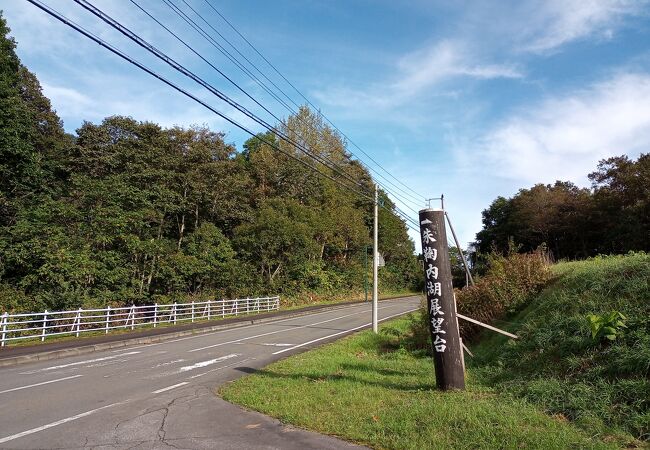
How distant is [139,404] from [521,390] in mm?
6065

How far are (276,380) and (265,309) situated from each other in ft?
83.5

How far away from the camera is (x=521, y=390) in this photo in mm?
6375

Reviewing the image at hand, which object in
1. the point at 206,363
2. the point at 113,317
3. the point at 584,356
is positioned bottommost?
the point at 206,363

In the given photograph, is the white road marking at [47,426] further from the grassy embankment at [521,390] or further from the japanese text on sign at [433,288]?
the japanese text on sign at [433,288]

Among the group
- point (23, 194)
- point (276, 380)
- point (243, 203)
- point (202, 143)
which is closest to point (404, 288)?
point (243, 203)

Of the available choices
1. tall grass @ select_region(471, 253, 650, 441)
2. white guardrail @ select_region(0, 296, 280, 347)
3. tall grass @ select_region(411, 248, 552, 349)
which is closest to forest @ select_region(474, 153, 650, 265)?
tall grass @ select_region(411, 248, 552, 349)

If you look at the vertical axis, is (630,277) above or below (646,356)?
above

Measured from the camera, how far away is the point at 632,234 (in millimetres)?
29453

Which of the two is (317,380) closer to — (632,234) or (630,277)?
(630,277)

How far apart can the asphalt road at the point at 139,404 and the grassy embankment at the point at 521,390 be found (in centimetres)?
61

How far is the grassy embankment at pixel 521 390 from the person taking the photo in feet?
16.2

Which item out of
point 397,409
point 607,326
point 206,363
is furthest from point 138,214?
point 607,326

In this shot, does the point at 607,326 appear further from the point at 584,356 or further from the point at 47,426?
the point at 47,426

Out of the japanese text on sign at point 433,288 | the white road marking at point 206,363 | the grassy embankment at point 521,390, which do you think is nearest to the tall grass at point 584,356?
the grassy embankment at point 521,390
